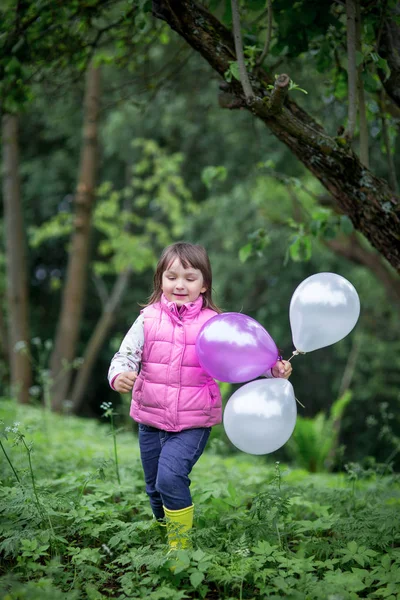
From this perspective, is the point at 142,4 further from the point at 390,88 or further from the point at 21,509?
the point at 21,509

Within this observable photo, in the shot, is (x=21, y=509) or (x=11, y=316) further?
(x=11, y=316)

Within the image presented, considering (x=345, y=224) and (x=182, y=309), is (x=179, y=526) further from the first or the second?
(x=345, y=224)

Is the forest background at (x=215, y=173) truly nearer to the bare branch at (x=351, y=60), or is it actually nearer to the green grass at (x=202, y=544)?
the bare branch at (x=351, y=60)

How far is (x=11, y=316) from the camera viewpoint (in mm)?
10008

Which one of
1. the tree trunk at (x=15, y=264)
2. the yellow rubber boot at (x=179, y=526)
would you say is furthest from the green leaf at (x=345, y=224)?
the tree trunk at (x=15, y=264)

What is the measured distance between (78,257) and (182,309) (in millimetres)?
7681

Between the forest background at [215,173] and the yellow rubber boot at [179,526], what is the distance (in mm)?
1200

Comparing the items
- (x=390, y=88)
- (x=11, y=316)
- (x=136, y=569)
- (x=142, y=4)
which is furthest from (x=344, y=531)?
(x=11, y=316)

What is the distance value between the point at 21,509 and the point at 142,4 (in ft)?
7.89

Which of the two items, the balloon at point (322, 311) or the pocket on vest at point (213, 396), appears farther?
the pocket on vest at point (213, 396)

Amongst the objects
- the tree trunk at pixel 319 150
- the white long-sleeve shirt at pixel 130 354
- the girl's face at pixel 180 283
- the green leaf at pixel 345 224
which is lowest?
the white long-sleeve shirt at pixel 130 354

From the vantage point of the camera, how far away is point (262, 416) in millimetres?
2461

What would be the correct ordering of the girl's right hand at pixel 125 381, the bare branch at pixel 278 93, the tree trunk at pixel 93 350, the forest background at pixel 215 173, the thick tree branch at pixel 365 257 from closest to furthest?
the girl's right hand at pixel 125 381, the bare branch at pixel 278 93, the forest background at pixel 215 173, the thick tree branch at pixel 365 257, the tree trunk at pixel 93 350

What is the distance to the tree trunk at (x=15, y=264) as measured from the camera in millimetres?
9898
